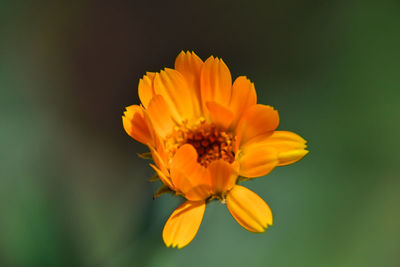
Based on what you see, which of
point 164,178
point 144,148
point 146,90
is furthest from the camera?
point 144,148

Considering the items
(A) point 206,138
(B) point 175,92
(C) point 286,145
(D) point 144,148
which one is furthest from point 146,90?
(D) point 144,148

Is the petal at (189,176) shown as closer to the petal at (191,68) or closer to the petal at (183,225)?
the petal at (183,225)

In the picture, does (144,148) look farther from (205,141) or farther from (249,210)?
(249,210)

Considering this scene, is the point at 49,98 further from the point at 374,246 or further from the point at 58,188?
the point at 374,246

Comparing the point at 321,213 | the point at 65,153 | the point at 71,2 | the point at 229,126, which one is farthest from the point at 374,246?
the point at 71,2

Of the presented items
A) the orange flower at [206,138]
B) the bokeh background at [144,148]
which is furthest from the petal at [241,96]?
the bokeh background at [144,148]

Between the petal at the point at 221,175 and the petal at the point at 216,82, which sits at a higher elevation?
the petal at the point at 216,82
